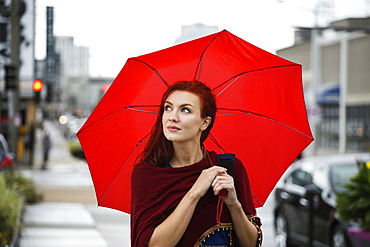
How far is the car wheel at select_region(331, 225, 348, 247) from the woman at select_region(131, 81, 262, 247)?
5715 mm

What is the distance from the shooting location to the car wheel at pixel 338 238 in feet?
27.8

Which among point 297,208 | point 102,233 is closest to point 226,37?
point 297,208

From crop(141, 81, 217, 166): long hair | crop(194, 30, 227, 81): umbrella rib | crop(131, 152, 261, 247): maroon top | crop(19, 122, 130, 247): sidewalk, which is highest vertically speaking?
crop(194, 30, 227, 81): umbrella rib

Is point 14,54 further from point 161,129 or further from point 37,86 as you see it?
point 161,129

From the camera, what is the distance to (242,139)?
3732mm

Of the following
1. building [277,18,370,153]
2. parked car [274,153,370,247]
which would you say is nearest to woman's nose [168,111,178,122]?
parked car [274,153,370,247]

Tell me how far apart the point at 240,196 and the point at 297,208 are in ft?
24.4

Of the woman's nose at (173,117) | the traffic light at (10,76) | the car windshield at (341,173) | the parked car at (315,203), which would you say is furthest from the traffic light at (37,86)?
the woman's nose at (173,117)

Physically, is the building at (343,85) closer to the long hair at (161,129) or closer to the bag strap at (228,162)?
the long hair at (161,129)

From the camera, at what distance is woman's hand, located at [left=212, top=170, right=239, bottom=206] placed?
2820 millimetres

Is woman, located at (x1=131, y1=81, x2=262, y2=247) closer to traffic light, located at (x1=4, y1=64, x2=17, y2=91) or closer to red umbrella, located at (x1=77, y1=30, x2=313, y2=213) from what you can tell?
red umbrella, located at (x1=77, y1=30, x2=313, y2=213)

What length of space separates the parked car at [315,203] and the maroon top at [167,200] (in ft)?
18.9

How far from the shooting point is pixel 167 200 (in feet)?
9.62

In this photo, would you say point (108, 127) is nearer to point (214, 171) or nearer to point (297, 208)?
point (214, 171)
